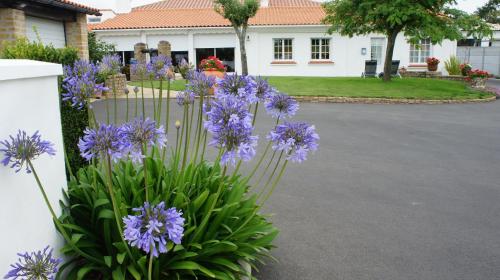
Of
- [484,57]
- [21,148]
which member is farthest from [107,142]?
[484,57]

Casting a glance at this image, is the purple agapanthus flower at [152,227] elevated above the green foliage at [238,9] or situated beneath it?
situated beneath

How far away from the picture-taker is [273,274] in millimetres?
3598

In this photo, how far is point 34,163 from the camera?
8.43 feet

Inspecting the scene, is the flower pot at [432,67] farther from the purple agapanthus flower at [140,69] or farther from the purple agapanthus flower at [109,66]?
the purple agapanthus flower at [109,66]

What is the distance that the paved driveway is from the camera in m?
3.81

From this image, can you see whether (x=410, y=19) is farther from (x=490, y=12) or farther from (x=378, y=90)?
(x=490, y=12)

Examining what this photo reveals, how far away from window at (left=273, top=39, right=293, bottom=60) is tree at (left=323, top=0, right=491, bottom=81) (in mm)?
8287

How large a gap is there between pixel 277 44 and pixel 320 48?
2.77m

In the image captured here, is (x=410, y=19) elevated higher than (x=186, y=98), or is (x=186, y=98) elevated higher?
(x=410, y=19)

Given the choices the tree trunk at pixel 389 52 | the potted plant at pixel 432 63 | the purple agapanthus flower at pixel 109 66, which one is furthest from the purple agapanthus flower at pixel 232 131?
the potted plant at pixel 432 63

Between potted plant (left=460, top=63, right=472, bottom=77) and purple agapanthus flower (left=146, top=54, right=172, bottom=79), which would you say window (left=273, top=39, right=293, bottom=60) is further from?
purple agapanthus flower (left=146, top=54, right=172, bottom=79)

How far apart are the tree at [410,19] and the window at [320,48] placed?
8.07m

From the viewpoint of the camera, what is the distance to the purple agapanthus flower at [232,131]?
2525mm

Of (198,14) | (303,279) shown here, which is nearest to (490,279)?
(303,279)
